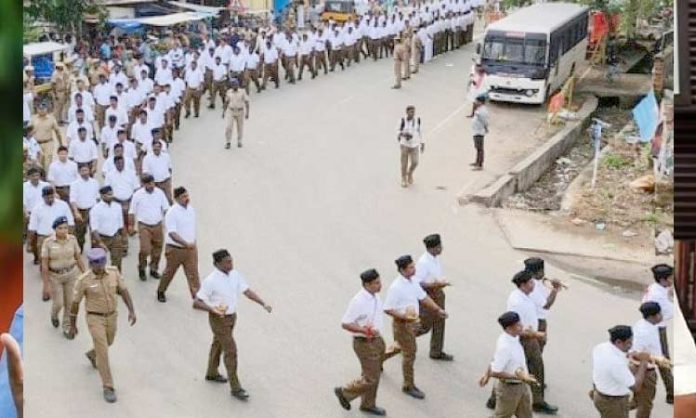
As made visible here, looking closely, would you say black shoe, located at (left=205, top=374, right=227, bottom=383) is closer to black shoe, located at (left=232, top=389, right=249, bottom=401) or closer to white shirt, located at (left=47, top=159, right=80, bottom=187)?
black shoe, located at (left=232, top=389, right=249, bottom=401)

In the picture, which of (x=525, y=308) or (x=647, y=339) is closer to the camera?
(x=647, y=339)

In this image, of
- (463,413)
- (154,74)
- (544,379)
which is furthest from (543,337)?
(154,74)

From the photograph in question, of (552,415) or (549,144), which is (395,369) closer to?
(552,415)

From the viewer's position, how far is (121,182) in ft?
10.5

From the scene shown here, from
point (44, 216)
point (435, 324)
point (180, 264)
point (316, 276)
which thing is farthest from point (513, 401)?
point (44, 216)

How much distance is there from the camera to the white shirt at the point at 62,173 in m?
3.04

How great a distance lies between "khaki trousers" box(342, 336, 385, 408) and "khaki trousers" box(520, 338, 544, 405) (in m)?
0.42

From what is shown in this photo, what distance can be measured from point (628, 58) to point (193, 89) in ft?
4.54

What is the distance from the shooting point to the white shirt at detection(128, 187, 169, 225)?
3.14 metres

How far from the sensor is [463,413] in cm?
303

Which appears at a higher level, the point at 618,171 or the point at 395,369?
the point at 618,171

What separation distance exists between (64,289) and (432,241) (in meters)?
1.08

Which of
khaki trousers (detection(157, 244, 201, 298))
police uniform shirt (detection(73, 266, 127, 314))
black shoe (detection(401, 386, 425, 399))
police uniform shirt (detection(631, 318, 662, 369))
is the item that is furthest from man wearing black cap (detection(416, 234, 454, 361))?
police uniform shirt (detection(73, 266, 127, 314))

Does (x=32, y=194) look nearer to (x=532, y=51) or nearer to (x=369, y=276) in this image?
(x=369, y=276)
